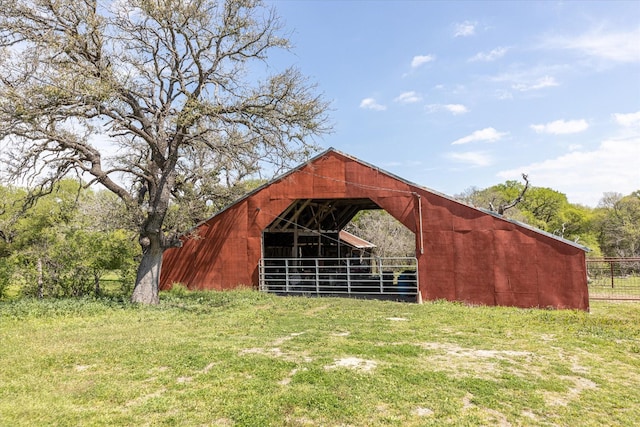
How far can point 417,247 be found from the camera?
42.6 feet

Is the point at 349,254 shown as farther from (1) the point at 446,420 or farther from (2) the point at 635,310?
(1) the point at 446,420

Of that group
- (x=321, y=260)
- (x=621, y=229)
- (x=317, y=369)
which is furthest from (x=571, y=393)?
(x=621, y=229)

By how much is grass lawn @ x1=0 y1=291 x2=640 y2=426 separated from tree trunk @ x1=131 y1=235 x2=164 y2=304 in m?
1.80

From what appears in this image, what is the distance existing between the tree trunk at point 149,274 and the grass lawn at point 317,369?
180 centimetres

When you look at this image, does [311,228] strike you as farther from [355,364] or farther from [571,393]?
[571,393]

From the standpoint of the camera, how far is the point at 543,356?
6324 millimetres

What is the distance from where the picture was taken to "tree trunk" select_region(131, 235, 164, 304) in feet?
39.0

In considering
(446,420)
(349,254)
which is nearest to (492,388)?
(446,420)

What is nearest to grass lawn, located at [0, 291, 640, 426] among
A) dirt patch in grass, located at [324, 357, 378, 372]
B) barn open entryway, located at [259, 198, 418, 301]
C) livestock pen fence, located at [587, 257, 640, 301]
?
dirt patch in grass, located at [324, 357, 378, 372]

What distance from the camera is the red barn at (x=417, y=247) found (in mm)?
11531

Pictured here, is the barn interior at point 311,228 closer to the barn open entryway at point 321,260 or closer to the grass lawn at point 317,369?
the barn open entryway at point 321,260

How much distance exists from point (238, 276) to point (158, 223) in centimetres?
409

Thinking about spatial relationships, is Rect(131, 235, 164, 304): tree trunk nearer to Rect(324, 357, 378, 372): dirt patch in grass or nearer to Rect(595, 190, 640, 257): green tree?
Rect(324, 357, 378, 372): dirt patch in grass

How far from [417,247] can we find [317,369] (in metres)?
8.20
